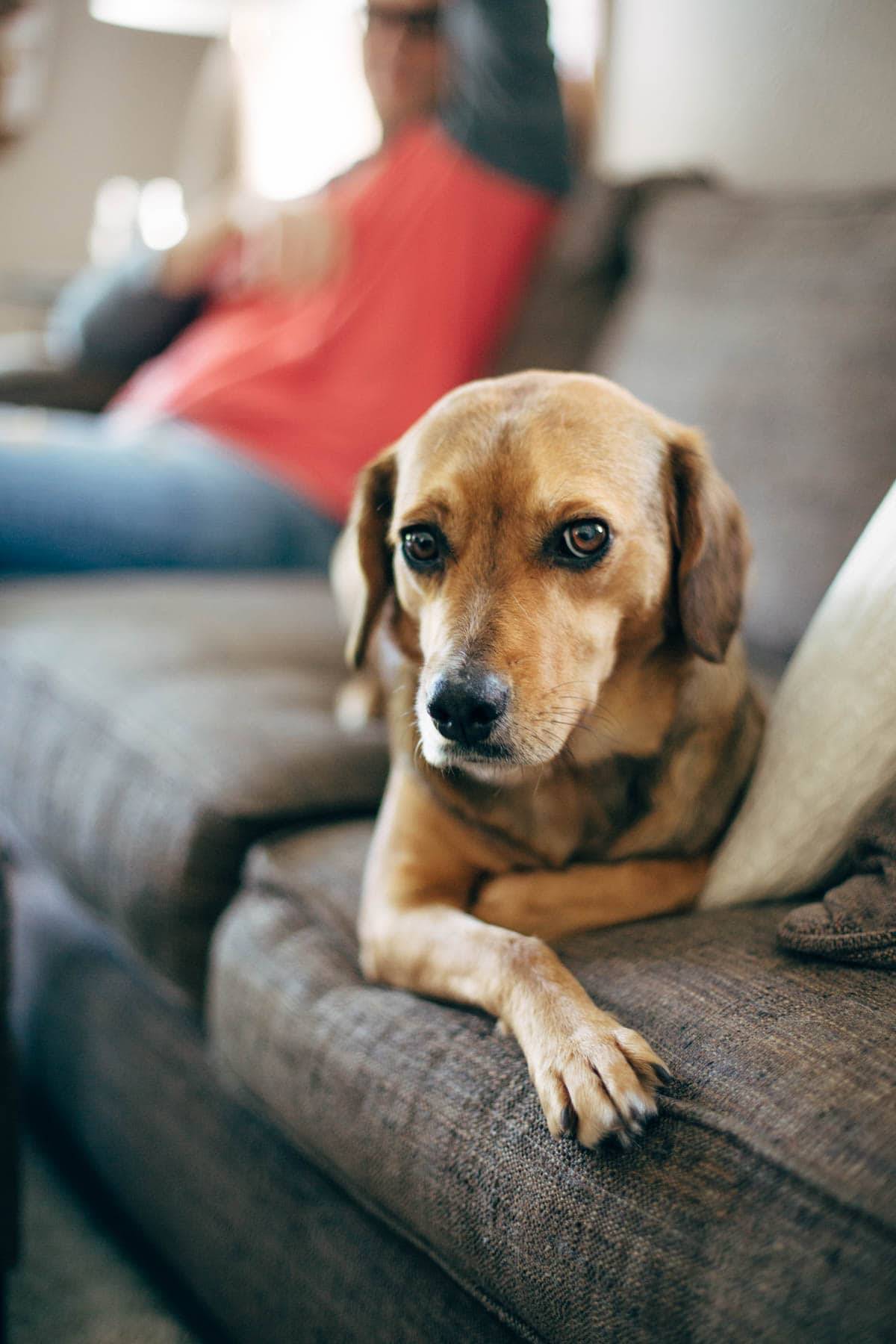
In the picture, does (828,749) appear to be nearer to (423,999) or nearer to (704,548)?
(704,548)

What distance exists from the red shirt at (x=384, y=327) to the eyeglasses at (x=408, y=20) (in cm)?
45

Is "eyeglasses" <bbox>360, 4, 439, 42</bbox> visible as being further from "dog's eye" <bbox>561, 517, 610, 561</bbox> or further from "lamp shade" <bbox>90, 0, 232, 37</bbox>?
"dog's eye" <bbox>561, 517, 610, 561</bbox>

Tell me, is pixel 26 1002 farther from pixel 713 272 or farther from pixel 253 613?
pixel 713 272

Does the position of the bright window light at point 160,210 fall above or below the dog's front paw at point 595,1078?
below

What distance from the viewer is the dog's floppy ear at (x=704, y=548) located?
1.02m

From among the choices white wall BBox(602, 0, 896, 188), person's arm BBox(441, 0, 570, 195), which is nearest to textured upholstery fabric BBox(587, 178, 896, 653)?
white wall BBox(602, 0, 896, 188)

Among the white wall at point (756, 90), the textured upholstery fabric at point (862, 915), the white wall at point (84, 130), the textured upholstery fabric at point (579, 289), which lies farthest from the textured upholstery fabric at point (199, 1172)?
the white wall at point (84, 130)

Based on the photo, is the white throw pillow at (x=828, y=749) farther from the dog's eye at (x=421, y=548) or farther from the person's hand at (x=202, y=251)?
the person's hand at (x=202, y=251)

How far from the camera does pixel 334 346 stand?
2.31 m

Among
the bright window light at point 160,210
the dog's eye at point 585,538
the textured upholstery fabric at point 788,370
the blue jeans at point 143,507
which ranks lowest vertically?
the blue jeans at point 143,507

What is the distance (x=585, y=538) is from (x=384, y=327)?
4.65 ft

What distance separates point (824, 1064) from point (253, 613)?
1341mm

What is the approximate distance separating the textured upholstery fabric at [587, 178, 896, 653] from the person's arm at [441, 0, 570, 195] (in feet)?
2.13

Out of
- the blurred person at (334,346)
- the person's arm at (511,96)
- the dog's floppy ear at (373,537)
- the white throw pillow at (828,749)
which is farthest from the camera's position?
the person's arm at (511,96)
